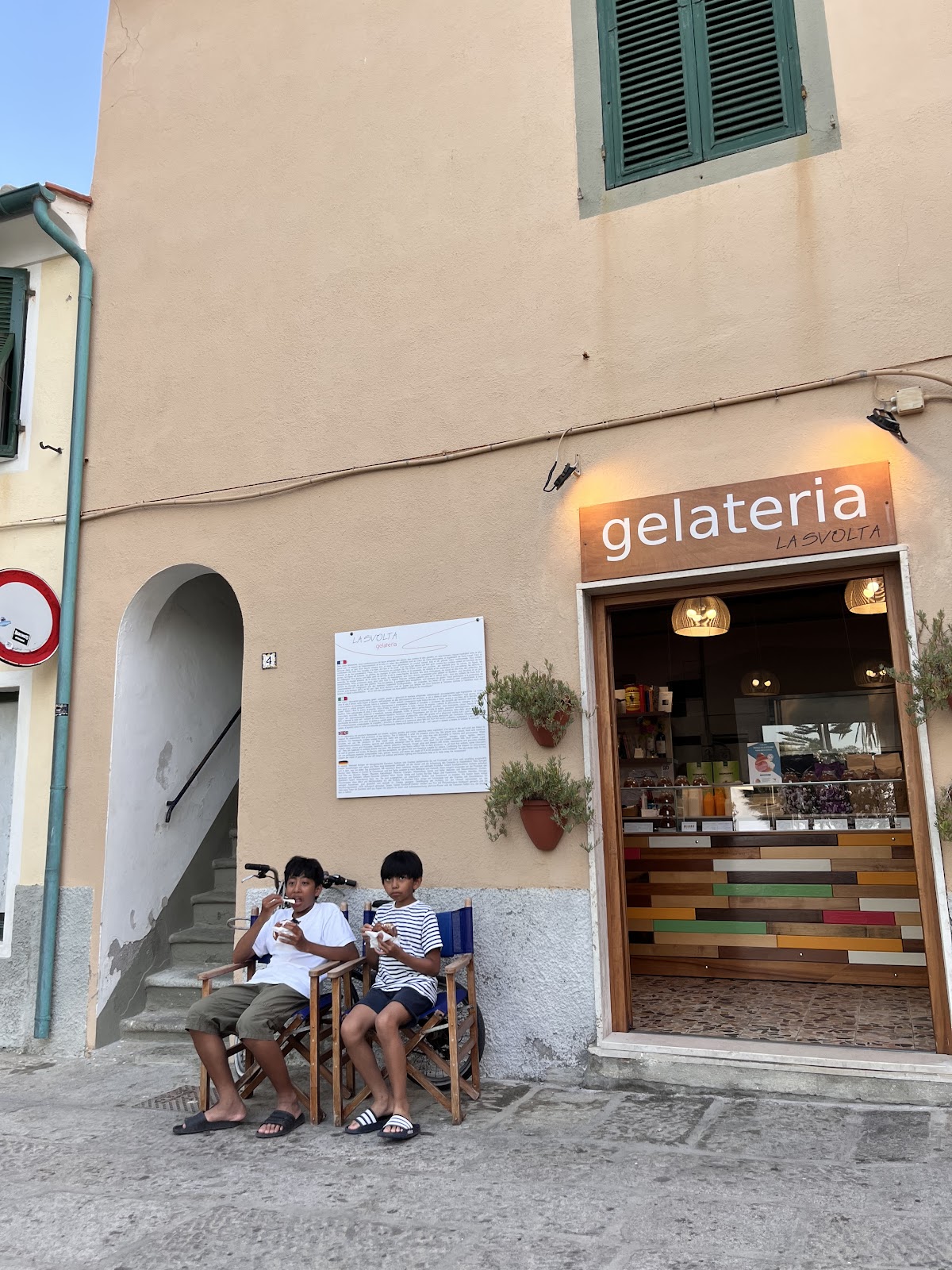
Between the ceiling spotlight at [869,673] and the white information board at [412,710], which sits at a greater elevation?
the ceiling spotlight at [869,673]

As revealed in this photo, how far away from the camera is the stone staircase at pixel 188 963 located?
6.22 metres

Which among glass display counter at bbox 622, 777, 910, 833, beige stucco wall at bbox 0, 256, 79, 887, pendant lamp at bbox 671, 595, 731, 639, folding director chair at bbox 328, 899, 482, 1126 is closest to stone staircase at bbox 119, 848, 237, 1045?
beige stucco wall at bbox 0, 256, 79, 887

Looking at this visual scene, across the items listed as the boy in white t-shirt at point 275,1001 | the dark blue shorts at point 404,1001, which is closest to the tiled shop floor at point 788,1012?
the dark blue shorts at point 404,1001

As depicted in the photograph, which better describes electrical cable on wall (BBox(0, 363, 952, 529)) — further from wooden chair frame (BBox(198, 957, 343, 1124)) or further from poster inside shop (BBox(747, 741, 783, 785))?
poster inside shop (BBox(747, 741, 783, 785))

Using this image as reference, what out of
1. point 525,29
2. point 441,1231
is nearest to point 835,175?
point 525,29

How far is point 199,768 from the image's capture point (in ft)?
24.0

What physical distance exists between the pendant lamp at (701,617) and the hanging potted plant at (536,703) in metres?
1.87

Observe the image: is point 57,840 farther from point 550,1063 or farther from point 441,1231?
point 441,1231

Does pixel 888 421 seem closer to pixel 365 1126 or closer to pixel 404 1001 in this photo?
pixel 404 1001

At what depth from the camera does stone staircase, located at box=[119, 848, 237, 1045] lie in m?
6.22

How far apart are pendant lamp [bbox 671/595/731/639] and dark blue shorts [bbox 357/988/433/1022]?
331cm

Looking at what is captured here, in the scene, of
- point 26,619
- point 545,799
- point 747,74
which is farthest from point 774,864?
point 26,619

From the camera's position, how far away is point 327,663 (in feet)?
19.5

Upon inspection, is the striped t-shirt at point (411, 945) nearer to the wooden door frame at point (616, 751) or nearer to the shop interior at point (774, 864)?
the wooden door frame at point (616, 751)
